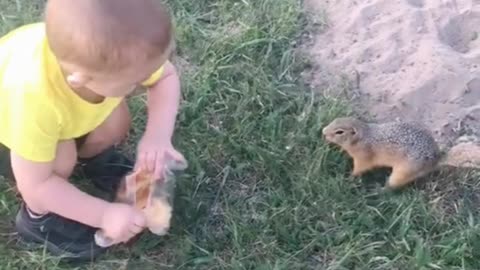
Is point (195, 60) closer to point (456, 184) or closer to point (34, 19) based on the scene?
point (34, 19)

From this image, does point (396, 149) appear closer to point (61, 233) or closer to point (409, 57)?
point (409, 57)

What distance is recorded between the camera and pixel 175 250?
284 centimetres

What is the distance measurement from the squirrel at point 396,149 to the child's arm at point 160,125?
0.52 m

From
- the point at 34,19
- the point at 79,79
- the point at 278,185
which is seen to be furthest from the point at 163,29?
the point at 34,19

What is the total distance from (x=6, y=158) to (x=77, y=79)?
1.84ft

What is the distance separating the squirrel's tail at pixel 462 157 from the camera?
3.06 metres

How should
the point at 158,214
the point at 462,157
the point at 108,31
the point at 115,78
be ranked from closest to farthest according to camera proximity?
the point at 108,31 < the point at 115,78 < the point at 158,214 < the point at 462,157

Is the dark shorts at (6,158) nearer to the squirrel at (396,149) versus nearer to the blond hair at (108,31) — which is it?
the blond hair at (108,31)

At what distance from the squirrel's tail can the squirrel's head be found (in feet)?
0.86

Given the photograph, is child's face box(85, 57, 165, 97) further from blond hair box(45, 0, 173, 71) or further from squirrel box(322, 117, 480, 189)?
squirrel box(322, 117, 480, 189)

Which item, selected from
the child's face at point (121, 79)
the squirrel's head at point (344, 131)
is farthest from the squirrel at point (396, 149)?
the child's face at point (121, 79)

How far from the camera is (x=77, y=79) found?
2.37 metres

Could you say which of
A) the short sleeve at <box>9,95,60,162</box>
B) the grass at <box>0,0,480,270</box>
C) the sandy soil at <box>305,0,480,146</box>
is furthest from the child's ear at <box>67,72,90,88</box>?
Result: the sandy soil at <box>305,0,480,146</box>

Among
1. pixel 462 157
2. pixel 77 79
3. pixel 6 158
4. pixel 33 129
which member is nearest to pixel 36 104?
pixel 33 129
